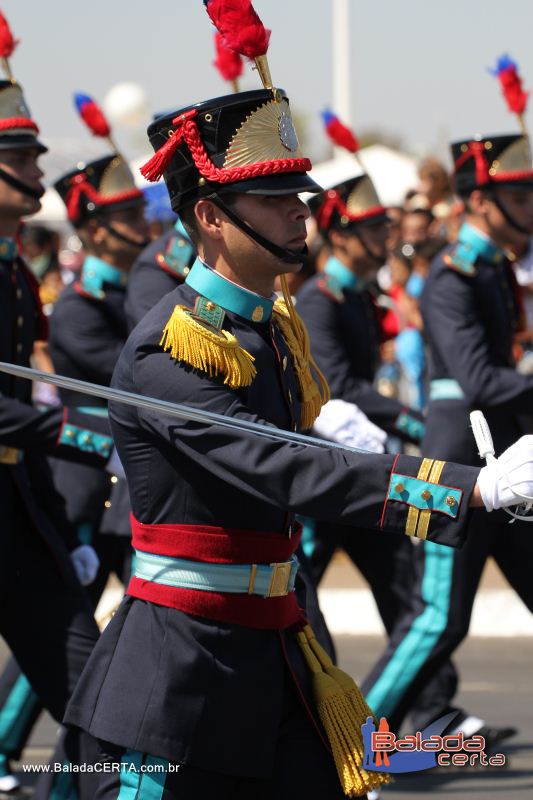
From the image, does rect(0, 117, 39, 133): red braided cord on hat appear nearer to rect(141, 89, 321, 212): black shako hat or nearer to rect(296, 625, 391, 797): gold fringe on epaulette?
rect(141, 89, 321, 212): black shako hat

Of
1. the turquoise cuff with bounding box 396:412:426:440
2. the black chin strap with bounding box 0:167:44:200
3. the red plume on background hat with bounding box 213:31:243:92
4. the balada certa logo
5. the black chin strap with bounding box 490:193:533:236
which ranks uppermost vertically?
the red plume on background hat with bounding box 213:31:243:92

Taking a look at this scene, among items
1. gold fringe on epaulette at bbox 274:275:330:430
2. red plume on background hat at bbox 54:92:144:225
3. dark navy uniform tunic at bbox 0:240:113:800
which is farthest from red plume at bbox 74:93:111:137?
gold fringe on epaulette at bbox 274:275:330:430

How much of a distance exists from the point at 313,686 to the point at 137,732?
41 centimetres

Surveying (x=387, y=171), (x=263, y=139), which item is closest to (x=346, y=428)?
(x=263, y=139)

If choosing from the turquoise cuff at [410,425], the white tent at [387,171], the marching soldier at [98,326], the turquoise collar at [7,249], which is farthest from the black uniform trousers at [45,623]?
the white tent at [387,171]

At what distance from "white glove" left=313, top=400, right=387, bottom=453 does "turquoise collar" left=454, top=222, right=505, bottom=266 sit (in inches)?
29.0

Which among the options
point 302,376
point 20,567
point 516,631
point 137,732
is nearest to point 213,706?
point 137,732

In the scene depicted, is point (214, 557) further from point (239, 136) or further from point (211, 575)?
point (239, 136)

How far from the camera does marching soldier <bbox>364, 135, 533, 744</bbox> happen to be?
571 cm

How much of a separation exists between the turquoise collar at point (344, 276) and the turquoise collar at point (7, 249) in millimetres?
1935

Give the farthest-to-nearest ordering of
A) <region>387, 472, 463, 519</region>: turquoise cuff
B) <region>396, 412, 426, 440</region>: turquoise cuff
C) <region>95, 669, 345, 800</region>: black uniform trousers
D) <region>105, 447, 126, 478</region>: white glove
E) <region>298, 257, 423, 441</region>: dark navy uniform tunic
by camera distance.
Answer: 1. <region>396, 412, 426, 440</region>: turquoise cuff
2. <region>298, 257, 423, 441</region>: dark navy uniform tunic
3. <region>105, 447, 126, 478</region>: white glove
4. <region>95, 669, 345, 800</region>: black uniform trousers
5. <region>387, 472, 463, 519</region>: turquoise cuff

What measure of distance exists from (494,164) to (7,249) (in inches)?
81.9

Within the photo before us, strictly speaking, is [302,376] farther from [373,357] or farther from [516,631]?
[516,631]

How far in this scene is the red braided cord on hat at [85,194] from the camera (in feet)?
22.9
